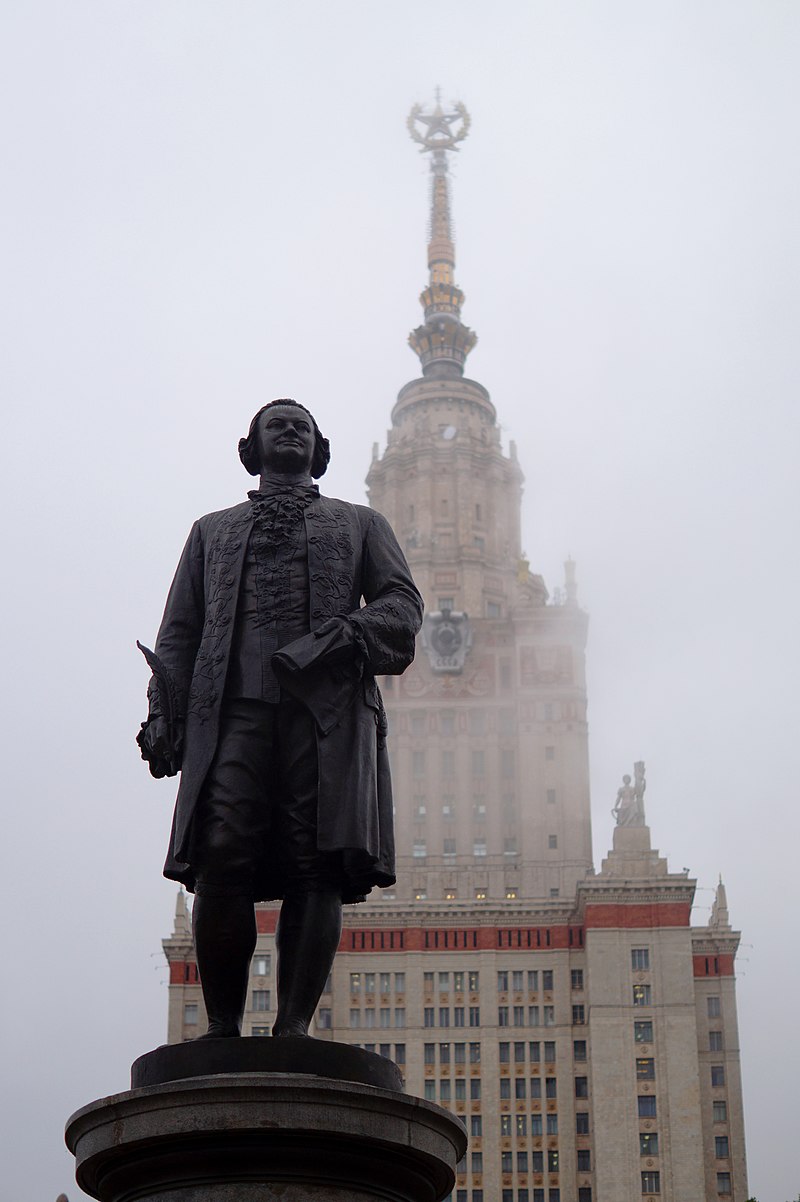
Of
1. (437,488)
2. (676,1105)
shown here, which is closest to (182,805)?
(676,1105)

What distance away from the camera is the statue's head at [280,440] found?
11031 millimetres

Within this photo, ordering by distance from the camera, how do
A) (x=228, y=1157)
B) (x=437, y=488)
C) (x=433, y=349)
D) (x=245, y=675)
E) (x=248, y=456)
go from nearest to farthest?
(x=228, y=1157) < (x=245, y=675) < (x=248, y=456) < (x=437, y=488) < (x=433, y=349)

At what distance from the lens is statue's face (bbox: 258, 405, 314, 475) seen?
1102 centimetres

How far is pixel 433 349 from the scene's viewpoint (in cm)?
14875

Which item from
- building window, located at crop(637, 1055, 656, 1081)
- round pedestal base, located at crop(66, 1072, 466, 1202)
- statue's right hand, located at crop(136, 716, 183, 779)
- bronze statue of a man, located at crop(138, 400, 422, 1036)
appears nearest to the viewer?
round pedestal base, located at crop(66, 1072, 466, 1202)

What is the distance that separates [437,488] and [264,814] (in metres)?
130

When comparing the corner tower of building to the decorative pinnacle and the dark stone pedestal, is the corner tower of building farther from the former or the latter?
the dark stone pedestal

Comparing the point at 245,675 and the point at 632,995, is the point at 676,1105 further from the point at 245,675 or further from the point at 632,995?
the point at 245,675

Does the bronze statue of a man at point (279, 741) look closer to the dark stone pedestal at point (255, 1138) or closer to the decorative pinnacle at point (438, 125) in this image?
the dark stone pedestal at point (255, 1138)

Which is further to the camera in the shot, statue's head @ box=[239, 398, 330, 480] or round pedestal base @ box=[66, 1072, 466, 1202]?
statue's head @ box=[239, 398, 330, 480]

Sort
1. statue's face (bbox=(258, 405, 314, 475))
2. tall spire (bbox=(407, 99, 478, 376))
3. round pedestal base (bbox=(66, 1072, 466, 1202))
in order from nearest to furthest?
round pedestal base (bbox=(66, 1072, 466, 1202)), statue's face (bbox=(258, 405, 314, 475)), tall spire (bbox=(407, 99, 478, 376))

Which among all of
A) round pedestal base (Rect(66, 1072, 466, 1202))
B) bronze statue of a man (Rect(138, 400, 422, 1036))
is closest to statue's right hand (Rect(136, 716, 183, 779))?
bronze statue of a man (Rect(138, 400, 422, 1036))

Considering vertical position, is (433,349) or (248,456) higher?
(433,349)

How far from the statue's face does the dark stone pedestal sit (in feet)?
12.9
